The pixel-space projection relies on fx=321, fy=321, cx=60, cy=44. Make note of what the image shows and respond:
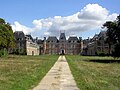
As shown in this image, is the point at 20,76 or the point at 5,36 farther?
the point at 5,36

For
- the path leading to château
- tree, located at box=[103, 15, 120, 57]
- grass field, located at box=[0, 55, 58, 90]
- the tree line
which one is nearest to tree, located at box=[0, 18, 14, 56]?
the tree line

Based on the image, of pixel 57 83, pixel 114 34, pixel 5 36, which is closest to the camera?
pixel 57 83

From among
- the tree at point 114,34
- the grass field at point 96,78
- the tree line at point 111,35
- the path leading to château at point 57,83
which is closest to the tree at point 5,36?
the tree line at point 111,35

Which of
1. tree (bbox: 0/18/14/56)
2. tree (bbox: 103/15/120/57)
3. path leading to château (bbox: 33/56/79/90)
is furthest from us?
tree (bbox: 0/18/14/56)

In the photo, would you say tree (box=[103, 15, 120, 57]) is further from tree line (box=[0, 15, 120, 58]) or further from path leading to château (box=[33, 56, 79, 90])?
path leading to château (box=[33, 56, 79, 90])

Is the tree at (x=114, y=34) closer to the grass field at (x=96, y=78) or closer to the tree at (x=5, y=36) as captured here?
the tree at (x=5, y=36)

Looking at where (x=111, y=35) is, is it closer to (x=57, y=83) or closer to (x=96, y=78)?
(x=96, y=78)

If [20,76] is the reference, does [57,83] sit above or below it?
below

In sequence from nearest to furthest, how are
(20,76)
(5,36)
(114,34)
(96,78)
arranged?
(96,78) → (20,76) → (114,34) → (5,36)

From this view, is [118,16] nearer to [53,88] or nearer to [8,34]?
[8,34]

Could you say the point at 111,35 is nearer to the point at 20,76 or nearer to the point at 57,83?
the point at 20,76

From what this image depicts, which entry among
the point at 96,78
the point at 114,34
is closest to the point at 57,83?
the point at 96,78

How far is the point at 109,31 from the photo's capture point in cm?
6750

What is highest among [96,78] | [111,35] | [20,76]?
[111,35]
